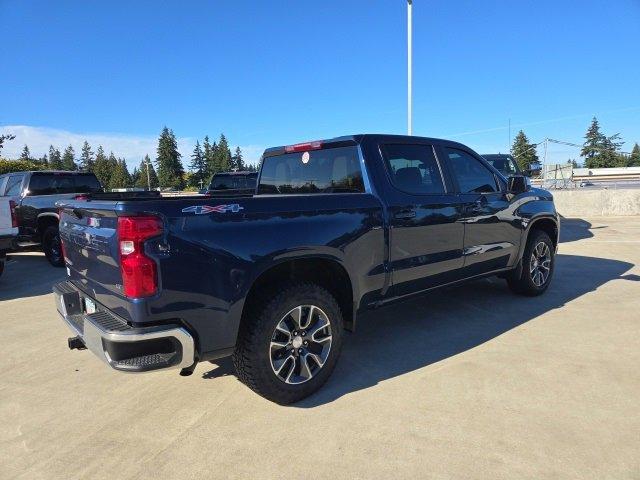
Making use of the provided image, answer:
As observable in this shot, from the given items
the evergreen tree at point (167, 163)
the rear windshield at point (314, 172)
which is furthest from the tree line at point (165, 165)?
the rear windshield at point (314, 172)

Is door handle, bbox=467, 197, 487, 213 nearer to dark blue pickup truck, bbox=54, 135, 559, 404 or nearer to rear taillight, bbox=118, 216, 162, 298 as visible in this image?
dark blue pickup truck, bbox=54, 135, 559, 404

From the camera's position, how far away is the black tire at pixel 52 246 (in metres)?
8.70

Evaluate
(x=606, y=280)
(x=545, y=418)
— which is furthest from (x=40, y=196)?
(x=606, y=280)

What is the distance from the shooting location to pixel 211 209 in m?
2.64

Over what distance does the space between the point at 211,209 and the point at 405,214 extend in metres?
1.77

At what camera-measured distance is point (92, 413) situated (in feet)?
10.0

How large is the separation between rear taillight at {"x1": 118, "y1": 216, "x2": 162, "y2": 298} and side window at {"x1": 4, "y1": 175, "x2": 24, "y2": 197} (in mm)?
8520

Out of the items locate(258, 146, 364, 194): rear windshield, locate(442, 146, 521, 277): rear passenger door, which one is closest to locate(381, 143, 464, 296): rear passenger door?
locate(442, 146, 521, 277): rear passenger door

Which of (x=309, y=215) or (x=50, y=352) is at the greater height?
(x=309, y=215)

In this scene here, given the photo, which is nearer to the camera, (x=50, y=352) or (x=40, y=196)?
(x=50, y=352)

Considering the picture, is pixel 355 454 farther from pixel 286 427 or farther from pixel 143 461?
pixel 143 461

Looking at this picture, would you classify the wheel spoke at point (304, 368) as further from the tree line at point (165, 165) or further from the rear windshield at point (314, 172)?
the tree line at point (165, 165)

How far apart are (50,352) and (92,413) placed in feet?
4.95

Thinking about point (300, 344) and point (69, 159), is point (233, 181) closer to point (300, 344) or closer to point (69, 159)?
point (300, 344)
